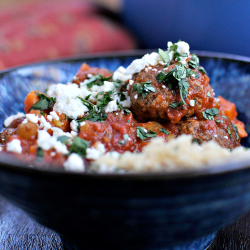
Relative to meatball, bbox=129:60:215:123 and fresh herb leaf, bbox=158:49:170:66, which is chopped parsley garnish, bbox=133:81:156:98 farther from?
fresh herb leaf, bbox=158:49:170:66

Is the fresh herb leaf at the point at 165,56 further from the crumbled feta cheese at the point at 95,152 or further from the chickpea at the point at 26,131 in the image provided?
the chickpea at the point at 26,131

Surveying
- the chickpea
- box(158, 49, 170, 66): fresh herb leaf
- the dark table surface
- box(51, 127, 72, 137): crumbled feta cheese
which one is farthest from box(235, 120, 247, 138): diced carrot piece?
the chickpea

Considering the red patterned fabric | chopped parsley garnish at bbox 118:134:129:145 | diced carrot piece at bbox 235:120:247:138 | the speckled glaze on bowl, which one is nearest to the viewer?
the speckled glaze on bowl

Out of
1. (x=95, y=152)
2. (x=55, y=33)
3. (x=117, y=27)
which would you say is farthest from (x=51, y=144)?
(x=117, y=27)

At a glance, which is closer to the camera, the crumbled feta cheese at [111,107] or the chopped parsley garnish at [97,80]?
the crumbled feta cheese at [111,107]

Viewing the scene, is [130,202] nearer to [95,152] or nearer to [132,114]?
[95,152]

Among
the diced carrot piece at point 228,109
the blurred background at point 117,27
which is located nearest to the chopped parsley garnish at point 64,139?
the diced carrot piece at point 228,109

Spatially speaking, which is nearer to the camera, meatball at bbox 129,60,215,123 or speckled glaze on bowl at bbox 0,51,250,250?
speckled glaze on bowl at bbox 0,51,250,250
